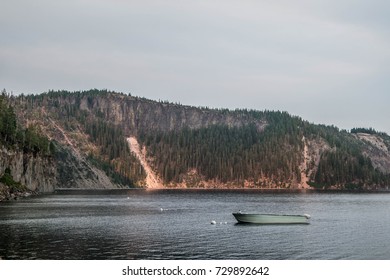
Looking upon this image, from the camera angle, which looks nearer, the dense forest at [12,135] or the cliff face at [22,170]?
the cliff face at [22,170]

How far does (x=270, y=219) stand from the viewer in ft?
298

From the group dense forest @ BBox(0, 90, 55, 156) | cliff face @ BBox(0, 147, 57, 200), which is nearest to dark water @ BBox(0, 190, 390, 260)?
cliff face @ BBox(0, 147, 57, 200)

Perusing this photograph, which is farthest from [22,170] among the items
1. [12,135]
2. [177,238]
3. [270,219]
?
[177,238]

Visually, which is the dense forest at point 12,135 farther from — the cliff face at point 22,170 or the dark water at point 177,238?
the dark water at point 177,238

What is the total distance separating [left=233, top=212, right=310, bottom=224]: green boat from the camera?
298ft

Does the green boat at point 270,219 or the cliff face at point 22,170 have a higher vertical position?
the cliff face at point 22,170

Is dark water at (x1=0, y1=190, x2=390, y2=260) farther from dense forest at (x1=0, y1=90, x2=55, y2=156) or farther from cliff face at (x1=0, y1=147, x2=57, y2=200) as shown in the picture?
dense forest at (x1=0, y1=90, x2=55, y2=156)

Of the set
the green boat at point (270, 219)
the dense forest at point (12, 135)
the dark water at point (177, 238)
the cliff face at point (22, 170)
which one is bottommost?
the dark water at point (177, 238)

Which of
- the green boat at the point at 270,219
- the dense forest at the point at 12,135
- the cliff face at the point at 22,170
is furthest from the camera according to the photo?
the dense forest at the point at 12,135

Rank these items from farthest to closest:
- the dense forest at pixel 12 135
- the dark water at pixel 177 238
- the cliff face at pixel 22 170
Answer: the dense forest at pixel 12 135 → the cliff face at pixel 22 170 → the dark water at pixel 177 238

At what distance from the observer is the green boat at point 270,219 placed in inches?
3575

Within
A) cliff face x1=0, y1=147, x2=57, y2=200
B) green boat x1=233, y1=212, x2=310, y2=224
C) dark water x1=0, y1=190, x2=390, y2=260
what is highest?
cliff face x1=0, y1=147, x2=57, y2=200

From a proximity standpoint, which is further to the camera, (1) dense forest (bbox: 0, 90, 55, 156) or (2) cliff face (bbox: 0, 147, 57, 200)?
(1) dense forest (bbox: 0, 90, 55, 156)

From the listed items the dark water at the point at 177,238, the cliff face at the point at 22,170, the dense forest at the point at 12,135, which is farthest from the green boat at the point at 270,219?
the dense forest at the point at 12,135
